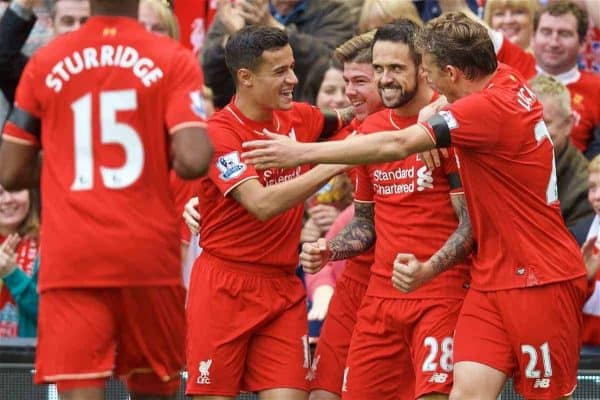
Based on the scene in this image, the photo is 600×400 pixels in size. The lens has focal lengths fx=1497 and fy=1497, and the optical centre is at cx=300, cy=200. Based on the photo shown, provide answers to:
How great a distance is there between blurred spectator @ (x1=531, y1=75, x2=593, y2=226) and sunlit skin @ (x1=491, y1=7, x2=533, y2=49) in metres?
1.29

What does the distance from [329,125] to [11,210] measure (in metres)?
2.71

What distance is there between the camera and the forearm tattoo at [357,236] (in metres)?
8.20

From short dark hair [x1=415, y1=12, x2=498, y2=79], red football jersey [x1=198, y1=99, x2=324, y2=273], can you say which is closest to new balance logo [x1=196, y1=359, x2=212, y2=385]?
red football jersey [x1=198, y1=99, x2=324, y2=273]

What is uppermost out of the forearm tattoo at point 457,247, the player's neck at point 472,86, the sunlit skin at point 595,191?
the player's neck at point 472,86

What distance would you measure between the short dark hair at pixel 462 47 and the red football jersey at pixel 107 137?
152 cm

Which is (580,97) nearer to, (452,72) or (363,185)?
(363,185)

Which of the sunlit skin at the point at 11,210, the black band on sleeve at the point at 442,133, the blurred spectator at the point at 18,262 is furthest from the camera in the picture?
the sunlit skin at the point at 11,210

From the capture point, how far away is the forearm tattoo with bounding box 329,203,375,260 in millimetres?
8195

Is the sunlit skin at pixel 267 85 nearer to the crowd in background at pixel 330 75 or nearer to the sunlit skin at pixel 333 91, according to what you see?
the crowd in background at pixel 330 75

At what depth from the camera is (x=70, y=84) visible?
634 centimetres

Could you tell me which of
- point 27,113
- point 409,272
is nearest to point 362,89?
point 409,272

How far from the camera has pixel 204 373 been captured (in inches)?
316

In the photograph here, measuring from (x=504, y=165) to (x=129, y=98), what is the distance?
2.04m

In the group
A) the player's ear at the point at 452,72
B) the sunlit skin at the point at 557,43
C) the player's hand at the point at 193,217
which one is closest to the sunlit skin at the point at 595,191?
the sunlit skin at the point at 557,43
